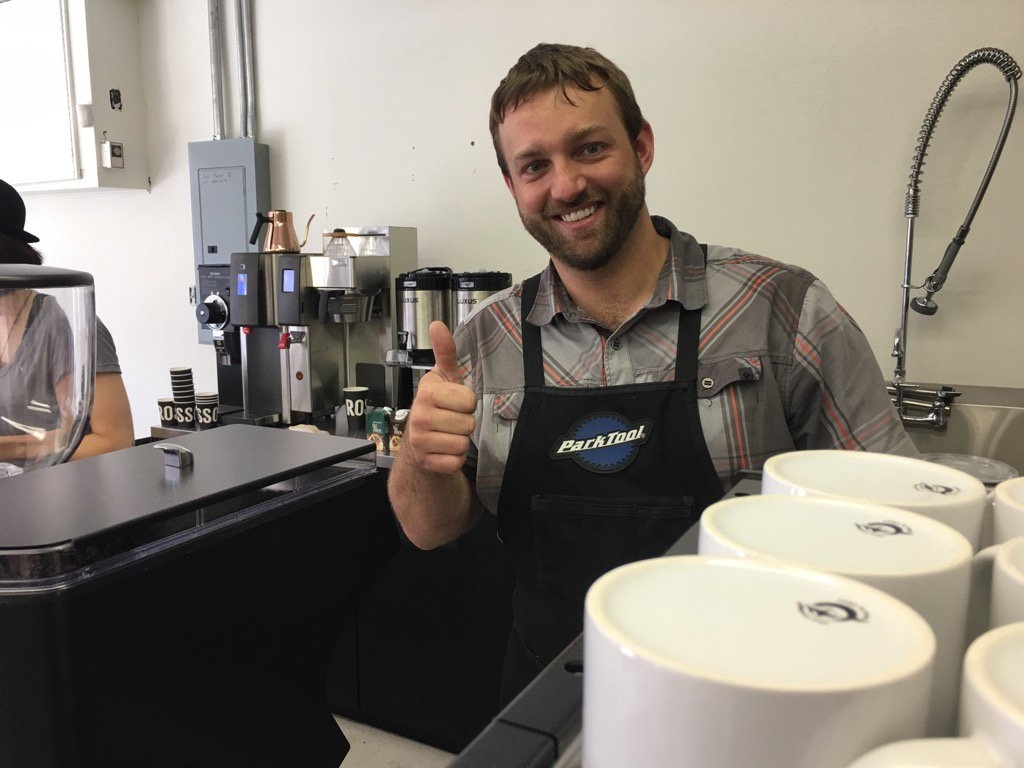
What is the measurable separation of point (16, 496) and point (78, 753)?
0.88 ft

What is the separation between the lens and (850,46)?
228 cm

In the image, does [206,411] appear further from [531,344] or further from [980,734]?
[980,734]

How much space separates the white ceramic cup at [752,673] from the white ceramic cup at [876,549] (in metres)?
0.03

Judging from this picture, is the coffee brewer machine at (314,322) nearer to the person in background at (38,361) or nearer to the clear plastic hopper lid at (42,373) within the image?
the person in background at (38,361)

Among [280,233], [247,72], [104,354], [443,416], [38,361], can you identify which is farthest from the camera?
[247,72]

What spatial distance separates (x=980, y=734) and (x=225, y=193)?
139 inches

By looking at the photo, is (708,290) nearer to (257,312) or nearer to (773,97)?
(773,97)

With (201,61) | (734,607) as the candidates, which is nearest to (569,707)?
(734,607)

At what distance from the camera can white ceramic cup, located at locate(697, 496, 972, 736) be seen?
33 cm

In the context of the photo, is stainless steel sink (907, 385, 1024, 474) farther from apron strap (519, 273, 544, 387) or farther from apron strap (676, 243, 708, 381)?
apron strap (519, 273, 544, 387)

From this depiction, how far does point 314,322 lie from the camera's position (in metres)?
2.59

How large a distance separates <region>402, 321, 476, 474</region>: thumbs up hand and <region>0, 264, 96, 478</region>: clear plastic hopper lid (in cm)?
47

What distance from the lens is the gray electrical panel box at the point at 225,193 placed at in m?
3.29

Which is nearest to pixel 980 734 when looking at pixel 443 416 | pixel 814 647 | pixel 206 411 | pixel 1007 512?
pixel 814 647
